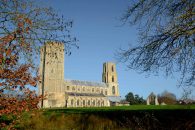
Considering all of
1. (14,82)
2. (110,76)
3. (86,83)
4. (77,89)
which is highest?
(110,76)

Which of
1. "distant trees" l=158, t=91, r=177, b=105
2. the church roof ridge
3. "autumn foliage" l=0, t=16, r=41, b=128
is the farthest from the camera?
the church roof ridge

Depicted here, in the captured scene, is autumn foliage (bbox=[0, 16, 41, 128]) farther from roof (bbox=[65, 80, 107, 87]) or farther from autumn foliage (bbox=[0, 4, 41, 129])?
roof (bbox=[65, 80, 107, 87])

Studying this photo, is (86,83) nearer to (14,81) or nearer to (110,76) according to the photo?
(110,76)

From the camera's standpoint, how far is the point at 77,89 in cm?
11394

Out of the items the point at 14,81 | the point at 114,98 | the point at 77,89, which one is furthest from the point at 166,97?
the point at 14,81

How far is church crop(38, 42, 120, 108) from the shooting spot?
96.9 m

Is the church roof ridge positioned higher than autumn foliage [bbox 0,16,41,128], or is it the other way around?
the church roof ridge

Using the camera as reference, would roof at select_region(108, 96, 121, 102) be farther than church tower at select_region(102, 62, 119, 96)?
No

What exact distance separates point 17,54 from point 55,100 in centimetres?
9301

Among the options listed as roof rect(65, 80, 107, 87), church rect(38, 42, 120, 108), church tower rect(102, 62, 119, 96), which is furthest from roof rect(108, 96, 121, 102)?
roof rect(65, 80, 107, 87)

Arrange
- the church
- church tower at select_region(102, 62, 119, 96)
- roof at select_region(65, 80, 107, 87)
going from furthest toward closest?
church tower at select_region(102, 62, 119, 96)
roof at select_region(65, 80, 107, 87)
the church

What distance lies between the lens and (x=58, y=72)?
327 ft

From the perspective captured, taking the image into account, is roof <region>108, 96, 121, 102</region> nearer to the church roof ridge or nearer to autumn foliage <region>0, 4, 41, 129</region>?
the church roof ridge

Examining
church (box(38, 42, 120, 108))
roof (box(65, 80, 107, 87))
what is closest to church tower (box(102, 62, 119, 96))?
church (box(38, 42, 120, 108))
